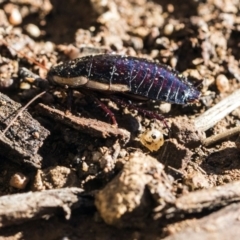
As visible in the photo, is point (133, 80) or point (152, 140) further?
point (133, 80)

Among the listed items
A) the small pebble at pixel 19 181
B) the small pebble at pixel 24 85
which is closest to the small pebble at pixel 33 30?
the small pebble at pixel 24 85

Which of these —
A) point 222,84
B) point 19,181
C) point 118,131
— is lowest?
point 19,181

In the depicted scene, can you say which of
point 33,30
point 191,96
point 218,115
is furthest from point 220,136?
point 33,30

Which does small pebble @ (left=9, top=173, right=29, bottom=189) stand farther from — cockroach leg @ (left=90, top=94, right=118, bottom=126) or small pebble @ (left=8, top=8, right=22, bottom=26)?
small pebble @ (left=8, top=8, right=22, bottom=26)

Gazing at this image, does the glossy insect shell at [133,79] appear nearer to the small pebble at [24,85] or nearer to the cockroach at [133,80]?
the cockroach at [133,80]

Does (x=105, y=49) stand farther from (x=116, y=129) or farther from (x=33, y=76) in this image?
(x=116, y=129)

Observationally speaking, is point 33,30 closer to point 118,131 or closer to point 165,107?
point 165,107

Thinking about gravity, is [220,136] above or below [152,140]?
above
